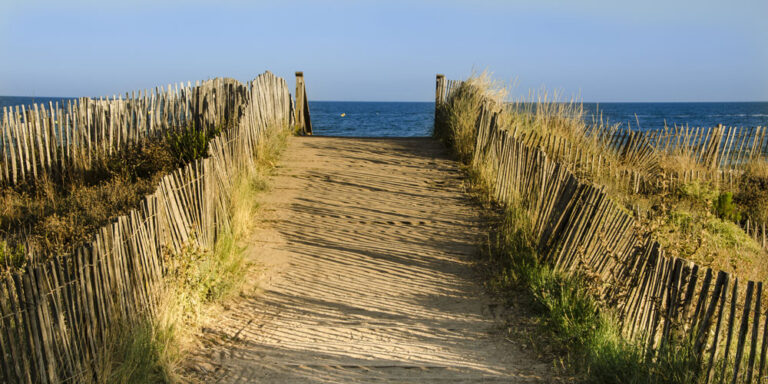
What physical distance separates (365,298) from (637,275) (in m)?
2.32

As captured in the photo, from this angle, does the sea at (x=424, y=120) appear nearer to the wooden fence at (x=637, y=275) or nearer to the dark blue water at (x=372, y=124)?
the dark blue water at (x=372, y=124)

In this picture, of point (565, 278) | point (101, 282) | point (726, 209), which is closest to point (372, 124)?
point (726, 209)

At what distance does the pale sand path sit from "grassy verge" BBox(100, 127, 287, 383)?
19 cm

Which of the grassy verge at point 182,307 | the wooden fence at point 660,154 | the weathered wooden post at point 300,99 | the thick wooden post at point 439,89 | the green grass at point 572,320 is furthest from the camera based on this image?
the weathered wooden post at point 300,99

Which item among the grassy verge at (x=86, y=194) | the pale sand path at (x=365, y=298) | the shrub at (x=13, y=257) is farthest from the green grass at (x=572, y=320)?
the shrub at (x=13, y=257)

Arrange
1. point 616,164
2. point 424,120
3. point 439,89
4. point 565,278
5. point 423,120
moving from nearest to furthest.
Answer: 1. point 565,278
2. point 616,164
3. point 439,89
4. point 424,120
5. point 423,120

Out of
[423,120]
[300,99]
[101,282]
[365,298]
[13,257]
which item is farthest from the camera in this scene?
[423,120]

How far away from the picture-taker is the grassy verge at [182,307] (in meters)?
3.83

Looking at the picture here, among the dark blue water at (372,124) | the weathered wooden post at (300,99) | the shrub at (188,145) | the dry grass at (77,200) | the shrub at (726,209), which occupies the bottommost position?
the dark blue water at (372,124)

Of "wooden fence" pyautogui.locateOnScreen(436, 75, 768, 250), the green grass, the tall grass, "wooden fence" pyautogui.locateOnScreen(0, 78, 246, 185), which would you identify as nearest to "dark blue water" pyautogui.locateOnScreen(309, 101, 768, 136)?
"wooden fence" pyautogui.locateOnScreen(436, 75, 768, 250)

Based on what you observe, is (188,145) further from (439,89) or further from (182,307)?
(439,89)

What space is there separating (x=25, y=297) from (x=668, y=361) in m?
3.58

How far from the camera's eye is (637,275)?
440cm

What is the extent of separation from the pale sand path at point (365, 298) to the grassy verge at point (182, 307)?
0.61 feet
